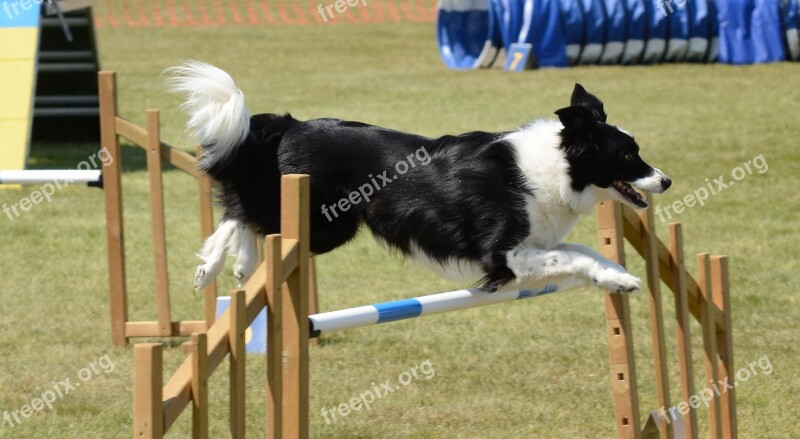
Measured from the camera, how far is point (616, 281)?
374cm

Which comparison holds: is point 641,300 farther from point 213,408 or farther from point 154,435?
point 154,435

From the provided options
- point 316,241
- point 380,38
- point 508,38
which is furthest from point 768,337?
point 380,38

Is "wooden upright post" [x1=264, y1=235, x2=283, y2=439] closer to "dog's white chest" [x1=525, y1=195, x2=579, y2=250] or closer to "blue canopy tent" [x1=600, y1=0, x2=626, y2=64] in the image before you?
"dog's white chest" [x1=525, y1=195, x2=579, y2=250]

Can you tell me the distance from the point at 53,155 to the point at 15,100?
1.90 m

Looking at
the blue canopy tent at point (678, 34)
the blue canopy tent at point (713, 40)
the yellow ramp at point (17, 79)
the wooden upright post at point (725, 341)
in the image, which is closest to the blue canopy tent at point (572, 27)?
the blue canopy tent at point (678, 34)

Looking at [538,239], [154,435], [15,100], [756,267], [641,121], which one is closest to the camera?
[154,435]

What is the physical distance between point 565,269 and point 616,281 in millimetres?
188

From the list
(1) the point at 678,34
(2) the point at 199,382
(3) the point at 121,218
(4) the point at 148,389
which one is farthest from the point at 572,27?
(4) the point at 148,389

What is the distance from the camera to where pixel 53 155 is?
37.2 feet

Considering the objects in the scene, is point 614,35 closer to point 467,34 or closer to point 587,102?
point 467,34

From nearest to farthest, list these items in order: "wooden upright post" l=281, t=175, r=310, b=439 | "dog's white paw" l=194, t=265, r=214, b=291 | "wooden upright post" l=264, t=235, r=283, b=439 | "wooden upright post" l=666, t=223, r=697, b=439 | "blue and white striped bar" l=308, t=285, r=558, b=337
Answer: "wooden upright post" l=264, t=235, r=283, b=439
"wooden upright post" l=281, t=175, r=310, b=439
"blue and white striped bar" l=308, t=285, r=558, b=337
"wooden upright post" l=666, t=223, r=697, b=439
"dog's white paw" l=194, t=265, r=214, b=291

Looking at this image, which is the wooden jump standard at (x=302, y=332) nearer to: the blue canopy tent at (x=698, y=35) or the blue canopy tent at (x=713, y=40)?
the blue canopy tent at (x=698, y=35)

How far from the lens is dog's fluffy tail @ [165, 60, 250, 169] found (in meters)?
4.07

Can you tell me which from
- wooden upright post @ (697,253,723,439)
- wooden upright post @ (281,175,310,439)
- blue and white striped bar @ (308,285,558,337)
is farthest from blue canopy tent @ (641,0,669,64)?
wooden upright post @ (281,175,310,439)
